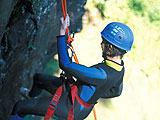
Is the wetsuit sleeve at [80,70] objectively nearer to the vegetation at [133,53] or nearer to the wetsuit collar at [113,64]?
the wetsuit collar at [113,64]

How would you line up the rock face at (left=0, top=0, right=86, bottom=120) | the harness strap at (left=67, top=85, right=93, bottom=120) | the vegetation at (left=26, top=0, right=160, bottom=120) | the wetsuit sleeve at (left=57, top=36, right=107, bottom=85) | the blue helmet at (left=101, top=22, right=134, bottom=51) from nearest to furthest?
1. the wetsuit sleeve at (left=57, top=36, right=107, bottom=85)
2. the blue helmet at (left=101, top=22, right=134, bottom=51)
3. the harness strap at (left=67, top=85, right=93, bottom=120)
4. the rock face at (left=0, top=0, right=86, bottom=120)
5. the vegetation at (left=26, top=0, right=160, bottom=120)

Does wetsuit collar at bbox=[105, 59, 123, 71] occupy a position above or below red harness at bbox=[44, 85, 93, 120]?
above

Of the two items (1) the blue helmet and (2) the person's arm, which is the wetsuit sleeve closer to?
(2) the person's arm

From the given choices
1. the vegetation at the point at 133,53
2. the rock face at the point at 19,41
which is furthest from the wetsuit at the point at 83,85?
the vegetation at the point at 133,53

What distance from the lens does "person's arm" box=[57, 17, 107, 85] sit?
254 centimetres

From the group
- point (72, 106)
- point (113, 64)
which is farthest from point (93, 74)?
point (72, 106)

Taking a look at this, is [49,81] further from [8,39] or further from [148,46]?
[148,46]

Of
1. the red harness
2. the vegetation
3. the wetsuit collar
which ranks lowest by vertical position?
the vegetation

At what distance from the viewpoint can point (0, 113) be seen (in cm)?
390

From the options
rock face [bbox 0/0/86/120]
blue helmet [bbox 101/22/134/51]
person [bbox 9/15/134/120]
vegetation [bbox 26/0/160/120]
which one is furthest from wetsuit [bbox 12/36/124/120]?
vegetation [bbox 26/0/160/120]

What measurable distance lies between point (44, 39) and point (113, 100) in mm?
3245

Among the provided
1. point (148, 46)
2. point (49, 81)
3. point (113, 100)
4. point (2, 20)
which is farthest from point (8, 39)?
point (148, 46)

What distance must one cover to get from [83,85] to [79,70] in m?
0.38

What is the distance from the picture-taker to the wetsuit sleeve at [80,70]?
8.32 feet
